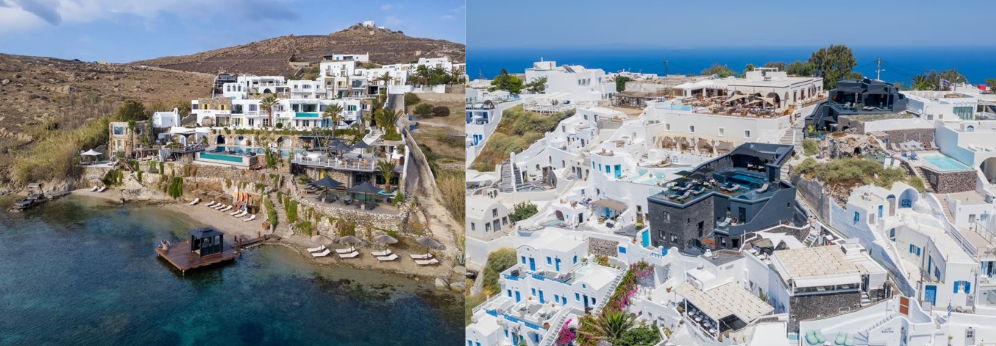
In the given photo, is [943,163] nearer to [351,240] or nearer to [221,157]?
[351,240]

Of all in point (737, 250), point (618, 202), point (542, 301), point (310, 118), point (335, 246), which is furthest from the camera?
point (310, 118)

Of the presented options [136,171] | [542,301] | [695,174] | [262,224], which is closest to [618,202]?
[695,174]

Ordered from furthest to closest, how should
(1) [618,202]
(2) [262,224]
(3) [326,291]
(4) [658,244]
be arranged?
(2) [262,224] < (3) [326,291] < (1) [618,202] < (4) [658,244]

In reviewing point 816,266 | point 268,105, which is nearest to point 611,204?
point 816,266

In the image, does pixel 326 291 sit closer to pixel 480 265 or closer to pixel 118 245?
pixel 480 265

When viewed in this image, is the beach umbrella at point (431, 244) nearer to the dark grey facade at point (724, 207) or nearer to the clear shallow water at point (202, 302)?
the clear shallow water at point (202, 302)

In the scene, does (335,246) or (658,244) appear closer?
(658,244)

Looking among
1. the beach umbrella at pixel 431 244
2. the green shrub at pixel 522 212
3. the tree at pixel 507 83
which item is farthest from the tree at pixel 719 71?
the beach umbrella at pixel 431 244
